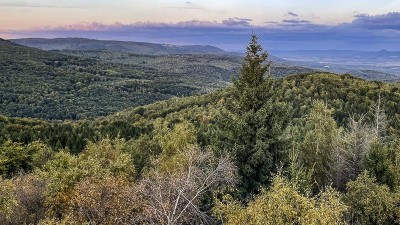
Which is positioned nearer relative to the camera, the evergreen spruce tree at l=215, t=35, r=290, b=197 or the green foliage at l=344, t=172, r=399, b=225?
the green foliage at l=344, t=172, r=399, b=225

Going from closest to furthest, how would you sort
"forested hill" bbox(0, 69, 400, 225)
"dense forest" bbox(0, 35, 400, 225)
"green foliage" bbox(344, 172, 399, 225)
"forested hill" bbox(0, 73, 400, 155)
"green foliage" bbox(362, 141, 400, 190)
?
"forested hill" bbox(0, 69, 400, 225) < "dense forest" bbox(0, 35, 400, 225) < "green foliage" bbox(344, 172, 399, 225) < "green foliage" bbox(362, 141, 400, 190) < "forested hill" bbox(0, 73, 400, 155)

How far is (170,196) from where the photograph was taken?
103ft

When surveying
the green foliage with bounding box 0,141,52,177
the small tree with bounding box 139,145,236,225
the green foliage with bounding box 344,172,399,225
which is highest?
the small tree with bounding box 139,145,236,225

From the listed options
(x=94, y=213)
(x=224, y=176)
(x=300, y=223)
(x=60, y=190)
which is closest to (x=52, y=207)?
(x=60, y=190)

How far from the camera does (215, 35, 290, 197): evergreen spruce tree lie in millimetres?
40656

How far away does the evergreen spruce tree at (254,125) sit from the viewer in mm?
40656

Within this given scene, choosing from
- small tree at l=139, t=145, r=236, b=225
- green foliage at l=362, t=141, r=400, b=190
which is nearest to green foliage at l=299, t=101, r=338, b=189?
green foliage at l=362, t=141, r=400, b=190

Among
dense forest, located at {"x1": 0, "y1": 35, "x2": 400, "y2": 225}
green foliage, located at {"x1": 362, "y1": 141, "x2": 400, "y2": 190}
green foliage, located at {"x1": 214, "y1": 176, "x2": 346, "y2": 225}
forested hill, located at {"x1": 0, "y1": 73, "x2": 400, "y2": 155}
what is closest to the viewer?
green foliage, located at {"x1": 214, "y1": 176, "x2": 346, "y2": 225}

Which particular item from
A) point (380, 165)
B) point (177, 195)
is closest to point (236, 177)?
point (177, 195)

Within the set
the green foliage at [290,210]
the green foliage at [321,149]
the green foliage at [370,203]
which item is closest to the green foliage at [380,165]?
the green foliage at [321,149]

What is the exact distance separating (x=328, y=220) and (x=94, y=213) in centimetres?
1741

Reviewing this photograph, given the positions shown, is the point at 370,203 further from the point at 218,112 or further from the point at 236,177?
the point at 218,112

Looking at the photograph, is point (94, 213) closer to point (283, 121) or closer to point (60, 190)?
point (60, 190)

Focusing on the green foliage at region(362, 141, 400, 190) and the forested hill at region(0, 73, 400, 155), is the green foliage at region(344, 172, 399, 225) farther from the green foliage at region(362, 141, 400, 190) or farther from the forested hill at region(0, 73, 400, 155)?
the forested hill at region(0, 73, 400, 155)
